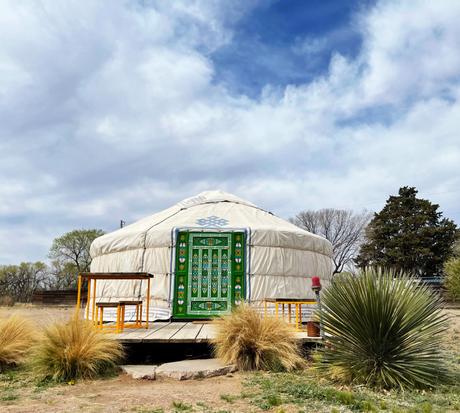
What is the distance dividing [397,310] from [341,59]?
216 inches

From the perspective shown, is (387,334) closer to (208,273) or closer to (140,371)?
(140,371)

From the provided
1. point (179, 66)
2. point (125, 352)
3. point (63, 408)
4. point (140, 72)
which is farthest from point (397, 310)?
point (140, 72)

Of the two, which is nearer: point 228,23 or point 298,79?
point 228,23

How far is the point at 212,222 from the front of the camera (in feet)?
26.9

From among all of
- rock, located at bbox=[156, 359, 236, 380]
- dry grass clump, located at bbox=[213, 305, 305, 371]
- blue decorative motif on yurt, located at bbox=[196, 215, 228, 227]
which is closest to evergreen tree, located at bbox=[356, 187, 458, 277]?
blue decorative motif on yurt, located at bbox=[196, 215, 228, 227]

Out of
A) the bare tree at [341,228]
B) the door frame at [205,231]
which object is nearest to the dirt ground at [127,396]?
the door frame at [205,231]

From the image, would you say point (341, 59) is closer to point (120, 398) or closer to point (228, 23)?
point (228, 23)

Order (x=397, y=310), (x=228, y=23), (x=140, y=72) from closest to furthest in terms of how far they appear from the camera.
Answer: (x=397, y=310)
(x=228, y=23)
(x=140, y=72)

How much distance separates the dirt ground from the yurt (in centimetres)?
348

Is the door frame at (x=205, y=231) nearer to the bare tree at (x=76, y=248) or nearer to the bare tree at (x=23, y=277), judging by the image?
the bare tree at (x=76, y=248)

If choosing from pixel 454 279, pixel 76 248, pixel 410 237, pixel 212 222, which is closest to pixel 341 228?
pixel 410 237

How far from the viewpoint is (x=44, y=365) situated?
4.05 m

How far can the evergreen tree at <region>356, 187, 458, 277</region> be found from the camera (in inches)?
878

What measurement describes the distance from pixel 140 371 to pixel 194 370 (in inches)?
22.6
